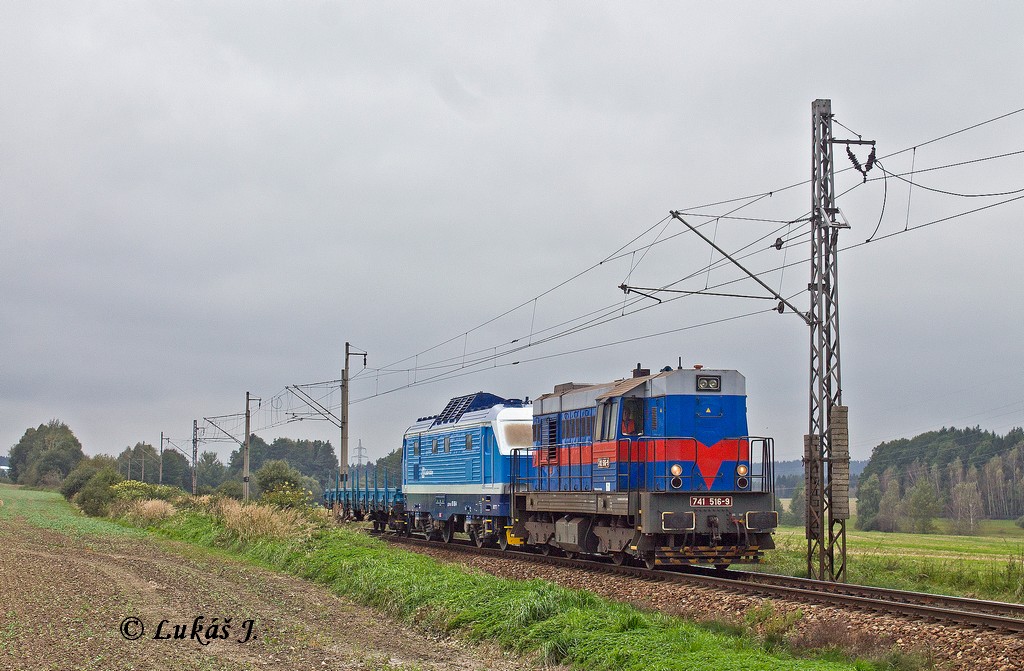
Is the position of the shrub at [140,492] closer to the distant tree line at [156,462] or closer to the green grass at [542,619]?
the distant tree line at [156,462]

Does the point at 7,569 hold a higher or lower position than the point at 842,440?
lower

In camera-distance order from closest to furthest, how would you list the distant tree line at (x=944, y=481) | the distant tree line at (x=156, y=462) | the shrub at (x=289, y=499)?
1. the shrub at (x=289, y=499)
2. the distant tree line at (x=944, y=481)
3. the distant tree line at (x=156, y=462)

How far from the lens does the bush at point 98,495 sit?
56.1 m

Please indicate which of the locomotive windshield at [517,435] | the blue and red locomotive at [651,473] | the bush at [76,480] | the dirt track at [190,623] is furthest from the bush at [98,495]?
the blue and red locomotive at [651,473]

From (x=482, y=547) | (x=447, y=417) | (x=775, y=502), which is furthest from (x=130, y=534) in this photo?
(x=775, y=502)

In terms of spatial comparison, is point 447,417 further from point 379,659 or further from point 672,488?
point 379,659

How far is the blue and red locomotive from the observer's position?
62.7 feet

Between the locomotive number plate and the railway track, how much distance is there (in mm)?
1406

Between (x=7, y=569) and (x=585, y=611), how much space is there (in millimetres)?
14304

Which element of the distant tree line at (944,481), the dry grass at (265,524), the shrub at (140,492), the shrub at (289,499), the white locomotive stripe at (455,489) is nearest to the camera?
the white locomotive stripe at (455,489)

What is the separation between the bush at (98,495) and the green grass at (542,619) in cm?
4027

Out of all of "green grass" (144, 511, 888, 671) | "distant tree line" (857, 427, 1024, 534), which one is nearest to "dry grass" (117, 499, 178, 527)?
"green grass" (144, 511, 888, 671)

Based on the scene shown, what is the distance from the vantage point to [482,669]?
11.4 m

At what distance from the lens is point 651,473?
64.3 feet
